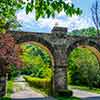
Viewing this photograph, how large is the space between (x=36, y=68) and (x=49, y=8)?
6061 centimetres

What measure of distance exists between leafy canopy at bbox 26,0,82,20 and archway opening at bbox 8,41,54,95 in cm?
1827

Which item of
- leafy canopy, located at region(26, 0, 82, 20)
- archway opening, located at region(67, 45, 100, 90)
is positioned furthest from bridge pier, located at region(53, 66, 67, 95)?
leafy canopy, located at region(26, 0, 82, 20)

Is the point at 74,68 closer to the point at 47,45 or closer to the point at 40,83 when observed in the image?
the point at 40,83

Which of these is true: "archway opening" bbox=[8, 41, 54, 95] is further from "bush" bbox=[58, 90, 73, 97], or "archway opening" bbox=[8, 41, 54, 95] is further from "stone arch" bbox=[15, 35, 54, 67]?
"bush" bbox=[58, 90, 73, 97]

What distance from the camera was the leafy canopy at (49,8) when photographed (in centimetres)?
386

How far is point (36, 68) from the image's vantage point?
64375mm

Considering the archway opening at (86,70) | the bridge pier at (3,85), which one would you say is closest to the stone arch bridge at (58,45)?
the bridge pier at (3,85)

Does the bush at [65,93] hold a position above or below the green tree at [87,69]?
below

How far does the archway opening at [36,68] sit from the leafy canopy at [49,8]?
18274 mm

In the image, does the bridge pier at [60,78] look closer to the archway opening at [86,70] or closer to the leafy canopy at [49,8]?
the archway opening at [86,70]

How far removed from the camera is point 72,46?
84.7 ft

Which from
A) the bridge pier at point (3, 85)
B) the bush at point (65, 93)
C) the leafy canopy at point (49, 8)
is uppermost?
the leafy canopy at point (49, 8)

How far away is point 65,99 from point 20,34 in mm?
6641

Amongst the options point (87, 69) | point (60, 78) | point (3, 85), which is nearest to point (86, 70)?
point (87, 69)
